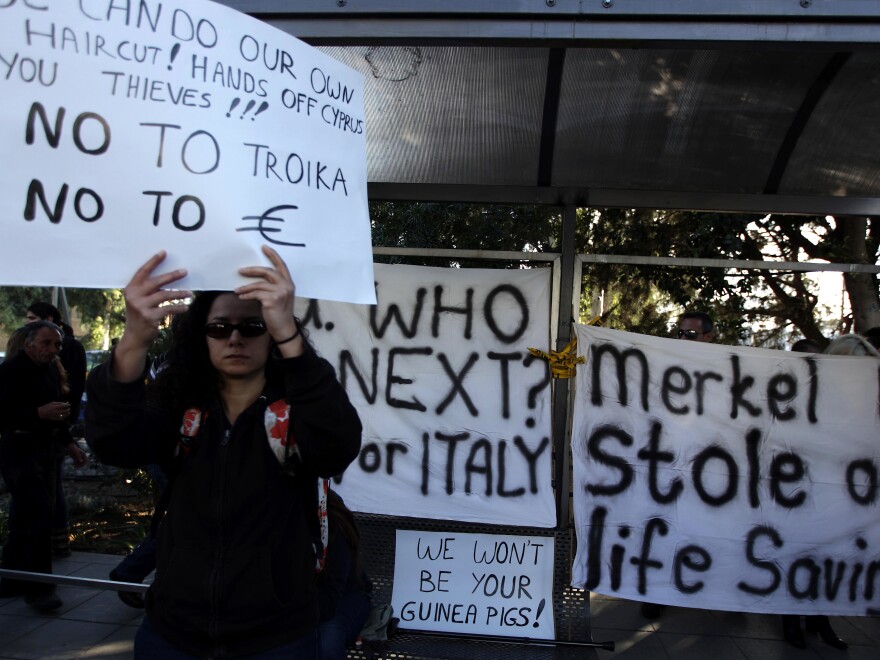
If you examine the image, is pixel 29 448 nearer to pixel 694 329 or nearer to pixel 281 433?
pixel 281 433

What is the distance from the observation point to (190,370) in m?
2.04

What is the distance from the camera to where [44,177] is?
171 cm

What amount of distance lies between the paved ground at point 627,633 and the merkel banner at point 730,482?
0.60 metres

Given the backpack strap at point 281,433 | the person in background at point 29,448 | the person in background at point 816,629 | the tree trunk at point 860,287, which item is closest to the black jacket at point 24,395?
the person in background at point 29,448

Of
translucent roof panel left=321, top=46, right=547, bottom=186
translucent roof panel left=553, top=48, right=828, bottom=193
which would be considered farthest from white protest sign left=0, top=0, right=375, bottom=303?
translucent roof panel left=553, top=48, right=828, bottom=193

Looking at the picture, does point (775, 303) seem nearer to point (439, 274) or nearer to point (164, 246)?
point (439, 274)

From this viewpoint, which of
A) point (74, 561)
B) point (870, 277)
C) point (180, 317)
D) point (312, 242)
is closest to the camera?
point (312, 242)

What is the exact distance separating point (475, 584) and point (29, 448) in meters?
2.93

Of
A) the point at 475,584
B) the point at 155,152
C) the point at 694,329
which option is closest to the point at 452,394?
the point at 475,584

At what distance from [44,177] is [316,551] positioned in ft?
3.76

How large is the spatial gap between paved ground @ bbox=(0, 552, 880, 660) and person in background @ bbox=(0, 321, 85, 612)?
20 centimetres

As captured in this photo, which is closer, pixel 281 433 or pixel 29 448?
pixel 281 433

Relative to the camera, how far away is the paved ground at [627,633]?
412 cm

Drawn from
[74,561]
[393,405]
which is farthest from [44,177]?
[74,561]
